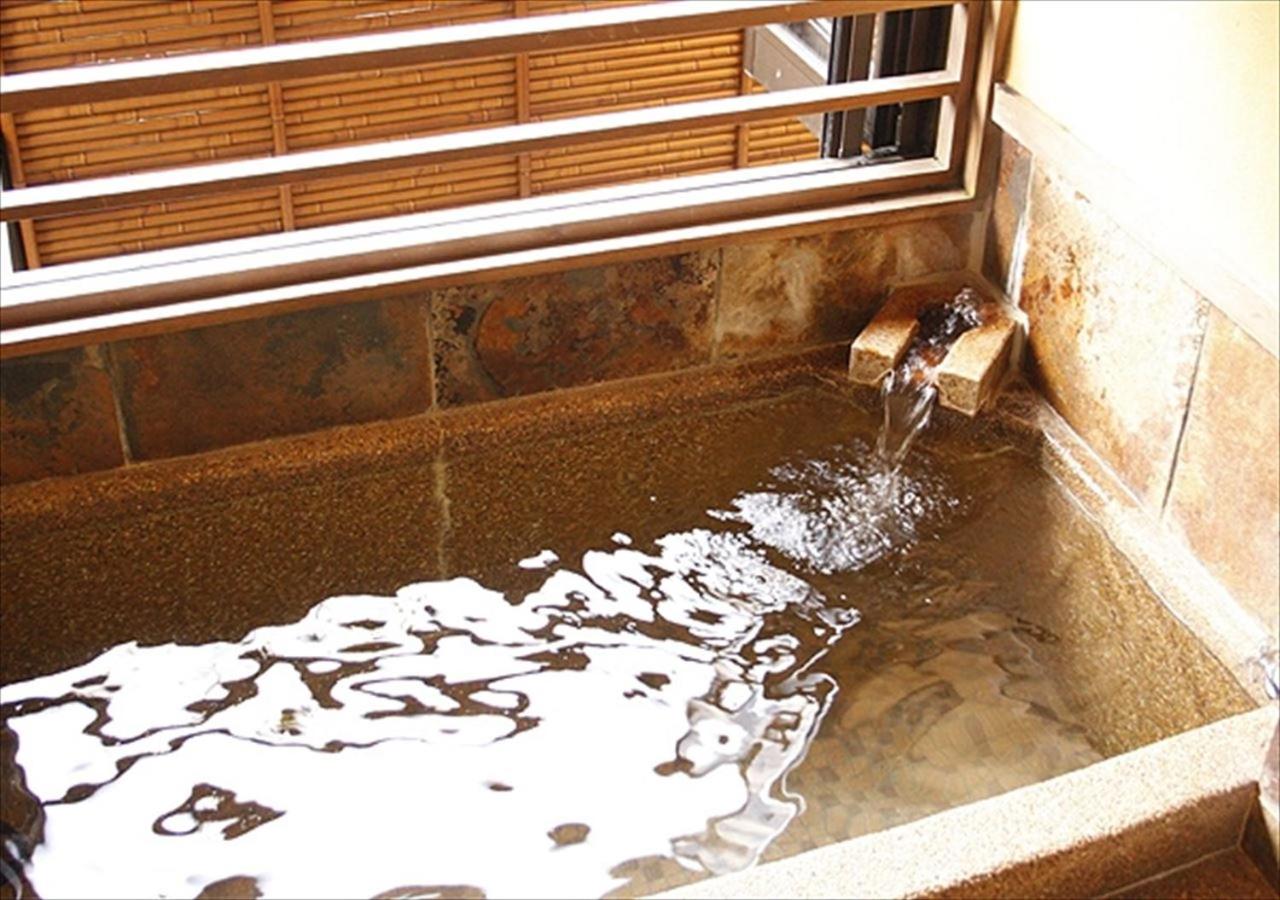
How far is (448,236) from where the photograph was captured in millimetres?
2512

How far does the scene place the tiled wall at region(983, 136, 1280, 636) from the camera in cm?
212

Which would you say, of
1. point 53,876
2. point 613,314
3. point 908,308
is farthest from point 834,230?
point 53,876

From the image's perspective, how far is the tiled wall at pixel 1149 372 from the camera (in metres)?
2.12

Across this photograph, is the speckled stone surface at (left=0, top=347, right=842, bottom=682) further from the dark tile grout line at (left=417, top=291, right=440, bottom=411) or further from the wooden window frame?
the wooden window frame

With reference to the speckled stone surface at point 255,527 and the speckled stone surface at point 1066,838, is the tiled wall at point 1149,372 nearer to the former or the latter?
the speckled stone surface at point 1066,838

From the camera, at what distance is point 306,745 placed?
6.84 ft

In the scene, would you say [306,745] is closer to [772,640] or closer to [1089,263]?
[772,640]

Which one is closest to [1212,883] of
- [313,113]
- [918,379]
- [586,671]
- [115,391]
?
[586,671]

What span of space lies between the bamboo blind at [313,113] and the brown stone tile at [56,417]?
7.89ft

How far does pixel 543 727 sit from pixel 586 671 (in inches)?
5.0

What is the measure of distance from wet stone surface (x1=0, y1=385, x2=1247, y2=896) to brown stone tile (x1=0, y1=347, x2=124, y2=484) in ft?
0.41

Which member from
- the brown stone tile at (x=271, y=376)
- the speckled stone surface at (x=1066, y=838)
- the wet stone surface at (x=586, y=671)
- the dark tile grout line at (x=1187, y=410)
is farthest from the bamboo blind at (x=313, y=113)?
the speckled stone surface at (x=1066, y=838)

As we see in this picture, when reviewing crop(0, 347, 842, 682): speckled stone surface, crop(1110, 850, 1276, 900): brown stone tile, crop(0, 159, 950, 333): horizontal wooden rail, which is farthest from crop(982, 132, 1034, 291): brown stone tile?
crop(1110, 850, 1276, 900): brown stone tile

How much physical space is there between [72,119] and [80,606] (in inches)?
113
